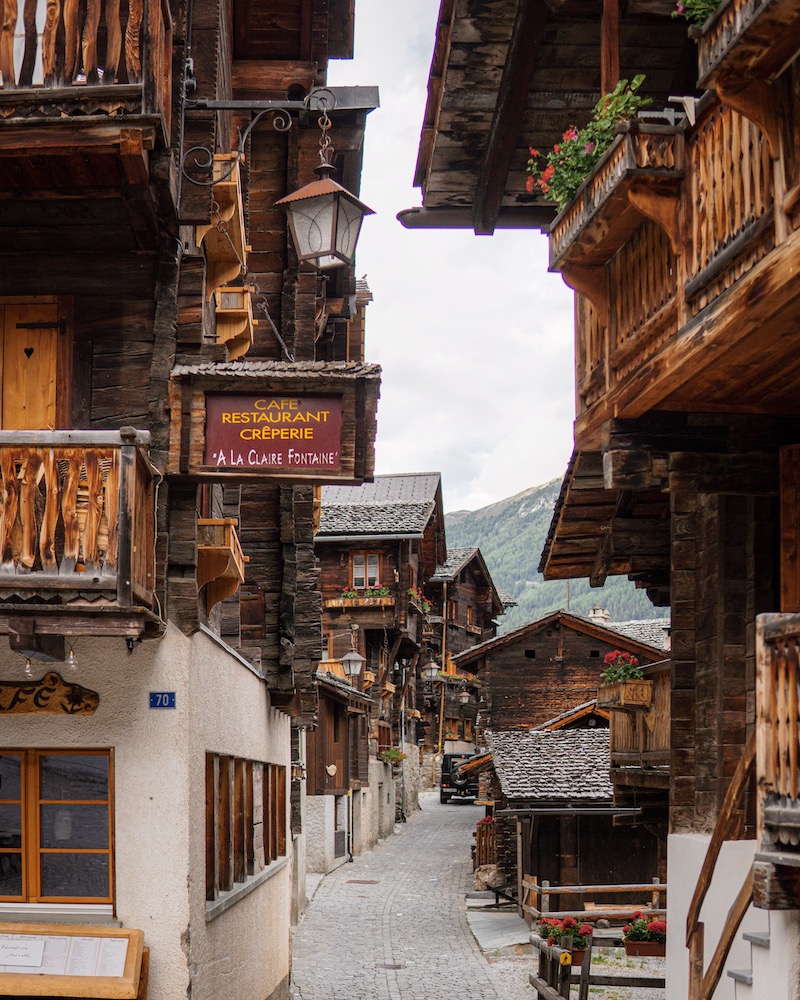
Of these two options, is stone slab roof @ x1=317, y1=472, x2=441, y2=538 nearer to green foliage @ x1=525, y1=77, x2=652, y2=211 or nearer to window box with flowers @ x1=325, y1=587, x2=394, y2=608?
window box with flowers @ x1=325, y1=587, x2=394, y2=608

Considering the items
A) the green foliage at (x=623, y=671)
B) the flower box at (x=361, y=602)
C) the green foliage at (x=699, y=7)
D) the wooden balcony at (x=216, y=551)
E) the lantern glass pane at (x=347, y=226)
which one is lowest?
the green foliage at (x=623, y=671)

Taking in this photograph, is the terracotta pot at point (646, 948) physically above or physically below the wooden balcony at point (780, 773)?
below

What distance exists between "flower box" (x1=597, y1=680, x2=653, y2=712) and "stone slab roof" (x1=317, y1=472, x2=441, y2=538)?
25.5 metres

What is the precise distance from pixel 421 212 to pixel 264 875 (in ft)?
23.8

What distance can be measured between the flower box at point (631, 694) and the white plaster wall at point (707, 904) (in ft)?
12.9

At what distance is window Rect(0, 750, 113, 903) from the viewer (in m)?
9.10

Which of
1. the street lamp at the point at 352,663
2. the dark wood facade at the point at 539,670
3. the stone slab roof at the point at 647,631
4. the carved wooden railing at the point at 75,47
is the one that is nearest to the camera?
the carved wooden railing at the point at 75,47

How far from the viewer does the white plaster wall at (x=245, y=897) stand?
31.3 ft

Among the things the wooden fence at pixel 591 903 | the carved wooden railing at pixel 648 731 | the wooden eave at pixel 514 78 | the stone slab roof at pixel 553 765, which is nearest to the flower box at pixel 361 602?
the stone slab roof at pixel 553 765

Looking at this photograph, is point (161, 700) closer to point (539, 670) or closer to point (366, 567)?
point (539, 670)

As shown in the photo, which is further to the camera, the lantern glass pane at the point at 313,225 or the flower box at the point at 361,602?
the flower box at the point at 361,602

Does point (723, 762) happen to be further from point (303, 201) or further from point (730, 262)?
point (303, 201)

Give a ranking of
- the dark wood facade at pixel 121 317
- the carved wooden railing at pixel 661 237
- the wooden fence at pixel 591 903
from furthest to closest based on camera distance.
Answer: the wooden fence at pixel 591 903
the dark wood facade at pixel 121 317
the carved wooden railing at pixel 661 237

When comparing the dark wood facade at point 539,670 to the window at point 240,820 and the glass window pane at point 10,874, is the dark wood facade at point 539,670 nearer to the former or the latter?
the window at point 240,820
